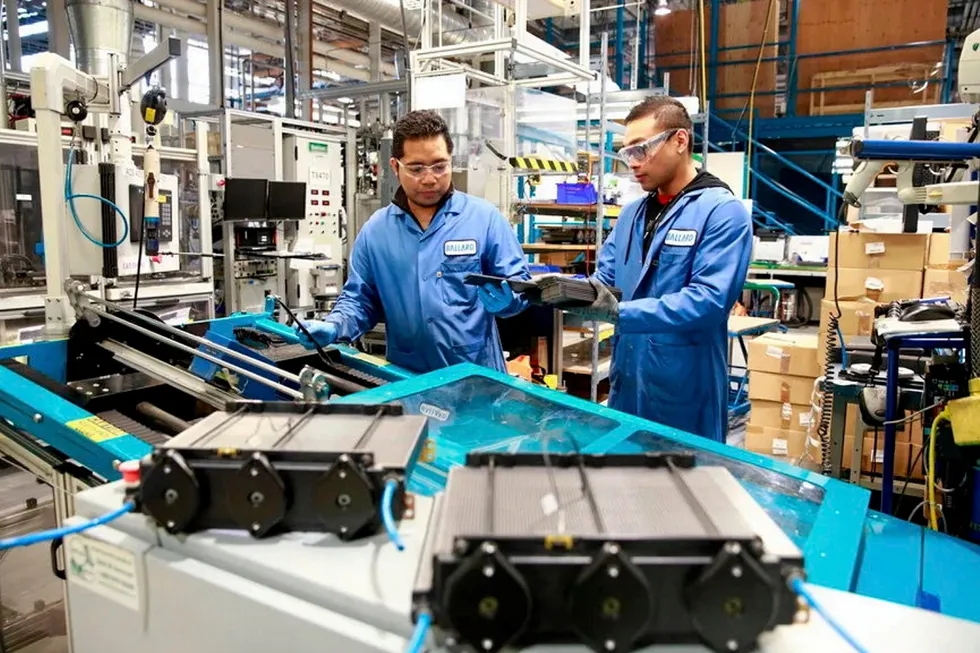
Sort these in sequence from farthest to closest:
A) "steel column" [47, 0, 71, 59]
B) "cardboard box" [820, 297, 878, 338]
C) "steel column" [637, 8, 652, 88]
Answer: "steel column" [637, 8, 652, 88] < "steel column" [47, 0, 71, 59] < "cardboard box" [820, 297, 878, 338]

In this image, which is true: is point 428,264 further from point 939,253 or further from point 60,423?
point 939,253

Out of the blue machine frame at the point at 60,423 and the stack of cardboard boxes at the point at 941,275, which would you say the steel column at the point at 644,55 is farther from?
the blue machine frame at the point at 60,423

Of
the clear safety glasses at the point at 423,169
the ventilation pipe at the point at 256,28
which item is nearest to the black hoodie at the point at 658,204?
the clear safety glasses at the point at 423,169

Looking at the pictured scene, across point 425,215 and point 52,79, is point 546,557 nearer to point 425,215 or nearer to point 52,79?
point 425,215

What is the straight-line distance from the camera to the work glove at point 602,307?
6.95ft

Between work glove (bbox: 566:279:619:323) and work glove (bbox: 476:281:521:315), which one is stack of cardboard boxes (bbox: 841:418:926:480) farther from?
work glove (bbox: 476:281:521:315)

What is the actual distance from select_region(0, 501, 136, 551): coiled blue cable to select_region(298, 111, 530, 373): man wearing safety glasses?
1493mm

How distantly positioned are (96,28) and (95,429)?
4656mm

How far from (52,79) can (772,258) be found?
7.29 meters

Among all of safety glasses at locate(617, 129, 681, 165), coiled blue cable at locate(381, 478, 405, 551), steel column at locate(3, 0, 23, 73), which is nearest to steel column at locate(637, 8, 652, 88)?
steel column at locate(3, 0, 23, 73)

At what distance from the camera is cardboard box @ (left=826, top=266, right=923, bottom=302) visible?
4234 mm

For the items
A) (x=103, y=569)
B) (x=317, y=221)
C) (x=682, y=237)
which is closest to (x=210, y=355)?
(x=103, y=569)

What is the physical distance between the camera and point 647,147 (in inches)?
95.9

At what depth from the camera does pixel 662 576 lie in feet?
2.45
